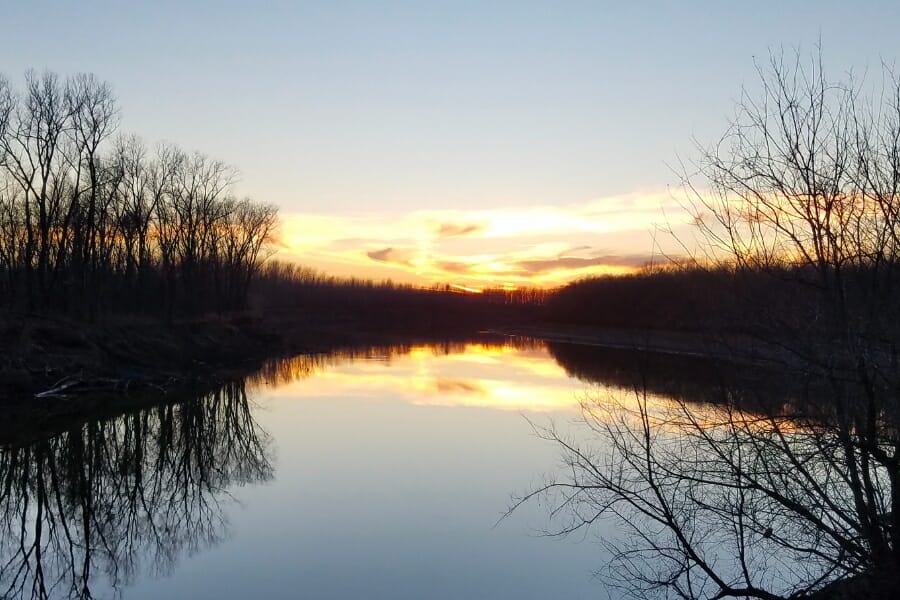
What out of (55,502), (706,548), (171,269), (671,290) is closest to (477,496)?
(706,548)

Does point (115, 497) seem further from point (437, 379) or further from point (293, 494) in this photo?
point (437, 379)

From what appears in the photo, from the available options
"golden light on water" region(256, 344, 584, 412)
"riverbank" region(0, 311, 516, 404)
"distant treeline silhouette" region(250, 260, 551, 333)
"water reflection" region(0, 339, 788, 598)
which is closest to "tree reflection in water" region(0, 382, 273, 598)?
"water reflection" region(0, 339, 788, 598)

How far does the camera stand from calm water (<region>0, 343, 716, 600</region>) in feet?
29.9

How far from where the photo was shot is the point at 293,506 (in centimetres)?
1245

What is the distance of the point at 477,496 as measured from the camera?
12750 millimetres

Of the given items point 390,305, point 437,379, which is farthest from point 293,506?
point 390,305

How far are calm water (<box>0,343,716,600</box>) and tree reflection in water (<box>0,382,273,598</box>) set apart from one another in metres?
0.04

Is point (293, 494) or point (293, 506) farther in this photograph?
point (293, 494)

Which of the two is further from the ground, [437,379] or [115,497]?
[437,379]

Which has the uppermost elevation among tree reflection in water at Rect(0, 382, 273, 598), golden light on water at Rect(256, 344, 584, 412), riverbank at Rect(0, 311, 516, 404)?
riverbank at Rect(0, 311, 516, 404)

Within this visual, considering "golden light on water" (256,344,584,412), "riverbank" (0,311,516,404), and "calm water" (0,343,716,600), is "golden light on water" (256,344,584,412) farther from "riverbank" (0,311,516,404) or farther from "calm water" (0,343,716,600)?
"riverbank" (0,311,516,404)

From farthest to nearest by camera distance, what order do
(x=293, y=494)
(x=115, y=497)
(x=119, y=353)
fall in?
(x=119, y=353)
(x=293, y=494)
(x=115, y=497)

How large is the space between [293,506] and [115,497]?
348 centimetres

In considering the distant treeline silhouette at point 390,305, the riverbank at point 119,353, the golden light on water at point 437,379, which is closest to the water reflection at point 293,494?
the golden light on water at point 437,379
